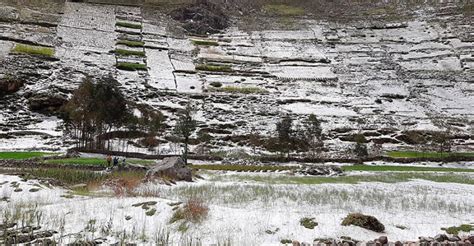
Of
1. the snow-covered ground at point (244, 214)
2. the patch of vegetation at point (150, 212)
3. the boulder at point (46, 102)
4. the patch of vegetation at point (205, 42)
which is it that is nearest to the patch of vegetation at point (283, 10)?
the patch of vegetation at point (205, 42)

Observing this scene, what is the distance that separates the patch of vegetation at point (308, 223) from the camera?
11.4m

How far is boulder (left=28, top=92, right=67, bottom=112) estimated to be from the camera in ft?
184

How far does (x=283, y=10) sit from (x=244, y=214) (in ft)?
357

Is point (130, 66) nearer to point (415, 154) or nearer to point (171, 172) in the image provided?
point (415, 154)

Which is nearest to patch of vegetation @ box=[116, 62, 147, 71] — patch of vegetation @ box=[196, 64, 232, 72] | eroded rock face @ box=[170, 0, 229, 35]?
patch of vegetation @ box=[196, 64, 232, 72]

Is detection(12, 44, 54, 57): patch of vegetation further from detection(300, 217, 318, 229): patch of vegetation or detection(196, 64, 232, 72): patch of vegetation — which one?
detection(300, 217, 318, 229): patch of vegetation

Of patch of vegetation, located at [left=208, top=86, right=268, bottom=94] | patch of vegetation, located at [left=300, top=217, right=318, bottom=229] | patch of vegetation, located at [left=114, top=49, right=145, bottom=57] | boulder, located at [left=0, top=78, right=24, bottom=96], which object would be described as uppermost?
patch of vegetation, located at [left=114, top=49, right=145, bottom=57]

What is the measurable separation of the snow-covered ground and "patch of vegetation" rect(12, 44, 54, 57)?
201ft

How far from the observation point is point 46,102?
5638cm

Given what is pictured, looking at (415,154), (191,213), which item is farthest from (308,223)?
(415,154)

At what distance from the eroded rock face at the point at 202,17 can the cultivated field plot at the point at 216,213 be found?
88.3 metres

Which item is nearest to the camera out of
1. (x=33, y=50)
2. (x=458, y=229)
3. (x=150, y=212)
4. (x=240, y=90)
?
(x=458, y=229)

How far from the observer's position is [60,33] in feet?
276

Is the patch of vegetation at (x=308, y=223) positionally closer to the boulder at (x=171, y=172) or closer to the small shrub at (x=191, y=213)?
the small shrub at (x=191, y=213)
